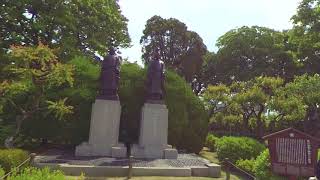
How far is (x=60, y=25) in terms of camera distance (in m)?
29.3

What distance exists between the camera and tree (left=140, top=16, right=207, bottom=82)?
159 feet

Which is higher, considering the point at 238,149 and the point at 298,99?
the point at 298,99

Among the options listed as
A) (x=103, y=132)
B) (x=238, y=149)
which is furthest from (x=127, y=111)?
(x=238, y=149)

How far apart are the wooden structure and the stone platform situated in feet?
17.0

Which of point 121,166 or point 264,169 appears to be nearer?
point 264,169

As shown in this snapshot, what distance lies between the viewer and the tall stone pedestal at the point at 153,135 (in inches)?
822

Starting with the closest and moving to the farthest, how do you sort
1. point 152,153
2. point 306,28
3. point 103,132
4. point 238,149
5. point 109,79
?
point 103,132, point 152,153, point 238,149, point 109,79, point 306,28

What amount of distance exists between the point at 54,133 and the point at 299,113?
1520cm

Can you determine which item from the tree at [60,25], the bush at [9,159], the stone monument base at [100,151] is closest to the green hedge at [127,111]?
the stone monument base at [100,151]

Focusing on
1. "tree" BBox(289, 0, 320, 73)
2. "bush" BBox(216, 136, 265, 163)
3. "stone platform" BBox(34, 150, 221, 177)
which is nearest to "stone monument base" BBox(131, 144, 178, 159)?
"stone platform" BBox(34, 150, 221, 177)

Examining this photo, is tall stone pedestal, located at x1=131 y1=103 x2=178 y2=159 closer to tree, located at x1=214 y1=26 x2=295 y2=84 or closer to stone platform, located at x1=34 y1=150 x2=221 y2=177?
stone platform, located at x1=34 y1=150 x2=221 y2=177

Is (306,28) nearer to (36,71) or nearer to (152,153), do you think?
(152,153)

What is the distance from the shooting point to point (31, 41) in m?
29.0

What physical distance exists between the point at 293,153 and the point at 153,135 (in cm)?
987
